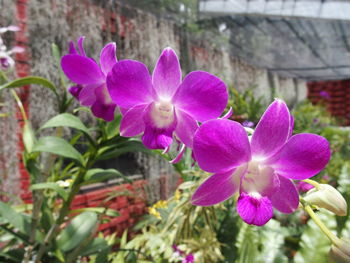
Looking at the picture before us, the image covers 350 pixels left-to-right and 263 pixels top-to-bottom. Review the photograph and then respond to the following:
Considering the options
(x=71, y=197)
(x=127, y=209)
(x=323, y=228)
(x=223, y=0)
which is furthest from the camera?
(x=223, y=0)

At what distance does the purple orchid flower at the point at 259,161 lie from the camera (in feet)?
0.69

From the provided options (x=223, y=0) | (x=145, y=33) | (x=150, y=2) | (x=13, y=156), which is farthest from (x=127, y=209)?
(x=223, y=0)

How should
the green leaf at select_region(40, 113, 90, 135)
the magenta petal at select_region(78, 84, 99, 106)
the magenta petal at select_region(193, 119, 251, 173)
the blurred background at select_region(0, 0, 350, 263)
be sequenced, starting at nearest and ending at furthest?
the magenta petal at select_region(193, 119, 251, 173) < the magenta petal at select_region(78, 84, 99, 106) < the green leaf at select_region(40, 113, 90, 135) < the blurred background at select_region(0, 0, 350, 263)

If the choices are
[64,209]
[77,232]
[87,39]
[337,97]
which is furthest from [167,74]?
[337,97]

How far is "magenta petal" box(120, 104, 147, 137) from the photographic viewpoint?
0.89 ft

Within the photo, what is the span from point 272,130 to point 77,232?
0.64m

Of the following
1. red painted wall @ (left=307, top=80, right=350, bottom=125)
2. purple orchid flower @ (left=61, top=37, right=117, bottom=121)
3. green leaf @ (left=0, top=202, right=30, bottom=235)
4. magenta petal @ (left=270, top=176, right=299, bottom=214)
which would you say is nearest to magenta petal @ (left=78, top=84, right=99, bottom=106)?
purple orchid flower @ (left=61, top=37, right=117, bottom=121)

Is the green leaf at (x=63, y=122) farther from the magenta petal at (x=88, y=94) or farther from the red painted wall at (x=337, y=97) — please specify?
the red painted wall at (x=337, y=97)

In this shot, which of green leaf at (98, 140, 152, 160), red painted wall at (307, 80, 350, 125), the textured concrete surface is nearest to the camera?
green leaf at (98, 140, 152, 160)

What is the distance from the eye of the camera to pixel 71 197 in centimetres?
65

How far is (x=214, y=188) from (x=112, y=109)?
13 cm

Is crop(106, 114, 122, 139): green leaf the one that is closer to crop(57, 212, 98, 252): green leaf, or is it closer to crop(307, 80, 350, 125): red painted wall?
crop(57, 212, 98, 252): green leaf

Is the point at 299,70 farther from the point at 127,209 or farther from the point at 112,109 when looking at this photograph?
the point at 112,109

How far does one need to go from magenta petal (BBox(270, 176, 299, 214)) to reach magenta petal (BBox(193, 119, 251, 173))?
0.14 feet
